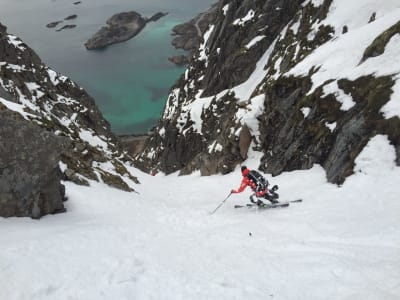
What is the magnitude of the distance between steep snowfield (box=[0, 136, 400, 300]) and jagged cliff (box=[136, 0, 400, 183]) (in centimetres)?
306

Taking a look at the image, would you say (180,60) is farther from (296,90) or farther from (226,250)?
(226,250)

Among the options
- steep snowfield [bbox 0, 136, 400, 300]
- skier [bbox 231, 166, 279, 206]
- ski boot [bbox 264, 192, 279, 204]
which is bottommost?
steep snowfield [bbox 0, 136, 400, 300]

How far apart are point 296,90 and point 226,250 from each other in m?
22.7

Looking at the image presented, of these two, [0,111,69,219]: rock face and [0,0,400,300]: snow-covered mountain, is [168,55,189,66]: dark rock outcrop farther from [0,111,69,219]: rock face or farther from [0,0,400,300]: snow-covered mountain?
[0,111,69,219]: rock face

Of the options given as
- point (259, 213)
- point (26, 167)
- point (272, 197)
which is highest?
point (26, 167)

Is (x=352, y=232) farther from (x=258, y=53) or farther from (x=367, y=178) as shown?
(x=258, y=53)

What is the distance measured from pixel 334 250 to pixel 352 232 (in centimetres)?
198

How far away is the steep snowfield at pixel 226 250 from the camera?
323 inches

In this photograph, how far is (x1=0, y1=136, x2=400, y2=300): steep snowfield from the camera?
26.9ft

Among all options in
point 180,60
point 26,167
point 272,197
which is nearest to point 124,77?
point 180,60

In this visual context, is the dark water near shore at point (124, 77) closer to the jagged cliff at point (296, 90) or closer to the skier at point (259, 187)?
the jagged cliff at point (296, 90)

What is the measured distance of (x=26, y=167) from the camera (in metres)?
13.2

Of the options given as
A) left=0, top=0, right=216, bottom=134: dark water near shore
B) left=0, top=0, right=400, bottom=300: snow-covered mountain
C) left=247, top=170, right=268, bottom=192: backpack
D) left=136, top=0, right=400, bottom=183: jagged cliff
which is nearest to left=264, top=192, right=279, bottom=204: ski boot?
left=247, top=170, right=268, bottom=192: backpack

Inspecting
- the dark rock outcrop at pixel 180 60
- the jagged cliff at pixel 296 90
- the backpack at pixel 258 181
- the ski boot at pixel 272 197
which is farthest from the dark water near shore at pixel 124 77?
the ski boot at pixel 272 197
